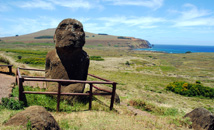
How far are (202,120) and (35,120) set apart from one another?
18.7 ft

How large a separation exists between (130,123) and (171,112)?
406 cm

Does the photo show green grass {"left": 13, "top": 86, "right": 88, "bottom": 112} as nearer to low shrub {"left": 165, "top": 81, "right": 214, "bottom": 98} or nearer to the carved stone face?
the carved stone face

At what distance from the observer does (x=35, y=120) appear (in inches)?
158

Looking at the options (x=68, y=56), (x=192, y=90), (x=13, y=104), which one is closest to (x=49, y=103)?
(x=13, y=104)

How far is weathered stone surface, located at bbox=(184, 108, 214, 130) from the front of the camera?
20.1 ft

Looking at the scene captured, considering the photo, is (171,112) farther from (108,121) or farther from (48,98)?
(48,98)

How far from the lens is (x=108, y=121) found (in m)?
5.51

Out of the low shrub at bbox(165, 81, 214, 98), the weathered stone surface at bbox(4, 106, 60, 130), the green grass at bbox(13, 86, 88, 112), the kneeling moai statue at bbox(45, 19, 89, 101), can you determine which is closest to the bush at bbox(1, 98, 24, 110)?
the green grass at bbox(13, 86, 88, 112)

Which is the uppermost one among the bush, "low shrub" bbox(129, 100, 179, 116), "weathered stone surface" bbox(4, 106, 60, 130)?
"weathered stone surface" bbox(4, 106, 60, 130)

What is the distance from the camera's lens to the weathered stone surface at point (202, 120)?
20.1 feet

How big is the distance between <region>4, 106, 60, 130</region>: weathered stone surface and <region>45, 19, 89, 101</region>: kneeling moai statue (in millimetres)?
3173

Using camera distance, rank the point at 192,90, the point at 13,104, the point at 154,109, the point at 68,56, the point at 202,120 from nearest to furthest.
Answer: the point at 13,104, the point at 202,120, the point at 68,56, the point at 154,109, the point at 192,90

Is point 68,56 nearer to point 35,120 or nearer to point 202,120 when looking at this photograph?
point 35,120

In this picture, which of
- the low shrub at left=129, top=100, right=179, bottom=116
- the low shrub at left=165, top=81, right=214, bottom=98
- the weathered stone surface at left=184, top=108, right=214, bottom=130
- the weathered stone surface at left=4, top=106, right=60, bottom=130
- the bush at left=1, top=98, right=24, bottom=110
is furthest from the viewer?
the low shrub at left=165, top=81, right=214, bottom=98
